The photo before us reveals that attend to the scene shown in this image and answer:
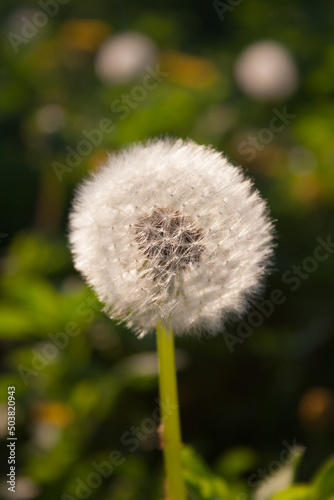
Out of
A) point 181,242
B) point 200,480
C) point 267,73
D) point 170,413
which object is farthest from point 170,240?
point 267,73

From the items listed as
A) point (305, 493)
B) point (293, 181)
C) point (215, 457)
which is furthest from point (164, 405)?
point (293, 181)

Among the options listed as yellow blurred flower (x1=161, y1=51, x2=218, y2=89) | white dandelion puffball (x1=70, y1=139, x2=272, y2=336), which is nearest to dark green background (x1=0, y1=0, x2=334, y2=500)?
yellow blurred flower (x1=161, y1=51, x2=218, y2=89)

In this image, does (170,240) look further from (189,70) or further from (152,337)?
(189,70)

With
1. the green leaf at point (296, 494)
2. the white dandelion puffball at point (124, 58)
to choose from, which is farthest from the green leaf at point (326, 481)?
the white dandelion puffball at point (124, 58)

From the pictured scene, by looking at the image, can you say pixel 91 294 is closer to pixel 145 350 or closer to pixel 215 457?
pixel 145 350

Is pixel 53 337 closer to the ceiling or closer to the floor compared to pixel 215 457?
closer to the ceiling

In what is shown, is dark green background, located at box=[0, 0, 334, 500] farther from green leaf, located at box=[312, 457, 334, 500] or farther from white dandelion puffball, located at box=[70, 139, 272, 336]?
green leaf, located at box=[312, 457, 334, 500]
